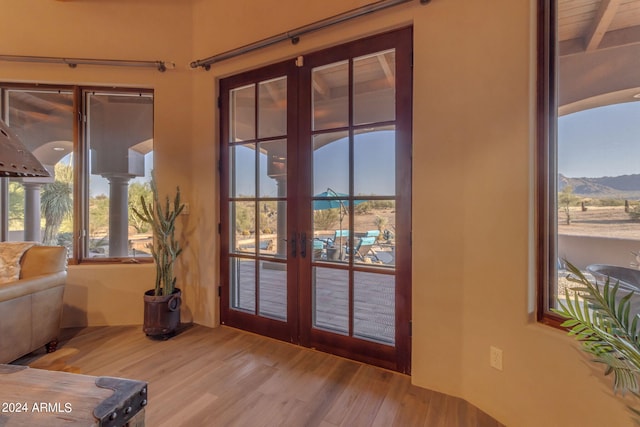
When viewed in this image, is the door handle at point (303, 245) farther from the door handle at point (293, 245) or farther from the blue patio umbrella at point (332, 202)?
the blue patio umbrella at point (332, 202)

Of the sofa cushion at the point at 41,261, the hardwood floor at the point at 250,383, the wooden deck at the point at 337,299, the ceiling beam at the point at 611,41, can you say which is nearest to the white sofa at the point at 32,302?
the sofa cushion at the point at 41,261

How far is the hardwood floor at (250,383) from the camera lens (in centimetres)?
162

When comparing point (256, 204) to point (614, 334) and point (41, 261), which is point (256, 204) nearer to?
point (41, 261)

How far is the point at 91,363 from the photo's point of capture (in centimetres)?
214

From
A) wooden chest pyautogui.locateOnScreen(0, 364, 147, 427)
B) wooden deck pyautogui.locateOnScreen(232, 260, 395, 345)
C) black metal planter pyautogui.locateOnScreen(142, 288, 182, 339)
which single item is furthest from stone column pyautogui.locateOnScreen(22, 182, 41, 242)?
wooden chest pyautogui.locateOnScreen(0, 364, 147, 427)

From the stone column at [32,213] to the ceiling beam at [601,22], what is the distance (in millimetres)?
4461

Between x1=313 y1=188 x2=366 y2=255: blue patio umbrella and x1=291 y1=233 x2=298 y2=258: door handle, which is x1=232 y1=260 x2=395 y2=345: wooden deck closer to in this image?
x1=291 y1=233 x2=298 y2=258: door handle

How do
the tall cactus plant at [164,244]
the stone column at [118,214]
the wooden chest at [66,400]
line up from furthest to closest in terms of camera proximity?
the stone column at [118,214] → the tall cactus plant at [164,244] → the wooden chest at [66,400]

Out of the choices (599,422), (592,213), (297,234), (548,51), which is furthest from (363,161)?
(599,422)

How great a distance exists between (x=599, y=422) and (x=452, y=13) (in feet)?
7.38

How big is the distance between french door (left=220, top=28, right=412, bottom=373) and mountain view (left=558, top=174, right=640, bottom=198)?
2.79ft

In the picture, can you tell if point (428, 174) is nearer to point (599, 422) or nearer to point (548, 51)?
point (548, 51)

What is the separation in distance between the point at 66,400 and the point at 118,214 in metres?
2.54

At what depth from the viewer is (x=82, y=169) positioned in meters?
2.90
